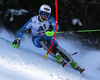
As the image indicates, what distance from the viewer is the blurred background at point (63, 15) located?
33.9 ft

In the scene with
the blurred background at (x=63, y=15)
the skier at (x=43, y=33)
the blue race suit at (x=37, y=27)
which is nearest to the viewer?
the skier at (x=43, y=33)

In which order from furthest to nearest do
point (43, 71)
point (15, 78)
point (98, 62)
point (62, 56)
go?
1. point (98, 62)
2. point (62, 56)
3. point (43, 71)
4. point (15, 78)

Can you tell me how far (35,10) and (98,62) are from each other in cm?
574

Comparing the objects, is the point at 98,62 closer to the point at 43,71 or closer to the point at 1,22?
the point at 43,71

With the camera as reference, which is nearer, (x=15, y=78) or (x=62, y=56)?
(x=15, y=78)

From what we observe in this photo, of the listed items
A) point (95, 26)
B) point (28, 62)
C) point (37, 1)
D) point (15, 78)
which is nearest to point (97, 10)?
point (95, 26)

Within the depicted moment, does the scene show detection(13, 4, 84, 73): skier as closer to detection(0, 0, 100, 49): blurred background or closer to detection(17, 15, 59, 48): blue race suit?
detection(17, 15, 59, 48): blue race suit

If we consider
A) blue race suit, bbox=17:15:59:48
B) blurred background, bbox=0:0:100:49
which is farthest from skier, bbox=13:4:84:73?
blurred background, bbox=0:0:100:49

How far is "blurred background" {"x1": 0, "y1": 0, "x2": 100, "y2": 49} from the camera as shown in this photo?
10336mm

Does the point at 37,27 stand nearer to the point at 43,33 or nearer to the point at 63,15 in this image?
the point at 43,33

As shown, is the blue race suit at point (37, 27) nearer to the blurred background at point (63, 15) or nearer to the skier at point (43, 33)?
the skier at point (43, 33)

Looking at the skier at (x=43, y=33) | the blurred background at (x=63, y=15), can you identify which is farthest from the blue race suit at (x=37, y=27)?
the blurred background at (x=63, y=15)

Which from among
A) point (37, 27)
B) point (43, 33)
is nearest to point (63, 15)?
point (43, 33)

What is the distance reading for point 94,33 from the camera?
11.5 meters
